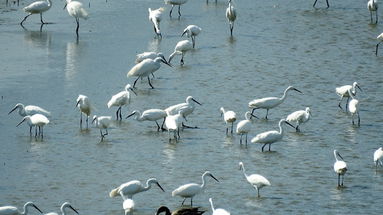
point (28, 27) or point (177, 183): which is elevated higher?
point (28, 27)

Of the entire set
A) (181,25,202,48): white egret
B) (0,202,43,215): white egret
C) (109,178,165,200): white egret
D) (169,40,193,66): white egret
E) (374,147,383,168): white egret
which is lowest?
(0,202,43,215): white egret

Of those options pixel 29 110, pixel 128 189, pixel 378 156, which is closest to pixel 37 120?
pixel 29 110

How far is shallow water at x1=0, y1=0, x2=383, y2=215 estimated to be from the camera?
653 inches

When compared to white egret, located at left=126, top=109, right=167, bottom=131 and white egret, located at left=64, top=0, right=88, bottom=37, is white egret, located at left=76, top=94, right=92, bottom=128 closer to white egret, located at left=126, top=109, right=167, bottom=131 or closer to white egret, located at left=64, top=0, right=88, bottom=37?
white egret, located at left=126, top=109, right=167, bottom=131

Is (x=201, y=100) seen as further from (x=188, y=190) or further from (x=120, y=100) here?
(x=188, y=190)

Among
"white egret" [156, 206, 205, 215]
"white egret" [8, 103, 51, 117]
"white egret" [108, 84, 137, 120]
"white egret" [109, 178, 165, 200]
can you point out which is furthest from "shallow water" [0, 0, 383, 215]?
"white egret" [156, 206, 205, 215]

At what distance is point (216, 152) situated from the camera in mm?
18734

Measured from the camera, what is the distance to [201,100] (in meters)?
22.3

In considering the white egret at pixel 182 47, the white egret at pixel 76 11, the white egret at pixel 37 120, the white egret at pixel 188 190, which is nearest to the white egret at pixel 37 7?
the white egret at pixel 76 11

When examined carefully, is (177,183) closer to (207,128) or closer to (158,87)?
(207,128)

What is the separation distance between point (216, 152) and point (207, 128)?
162 cm

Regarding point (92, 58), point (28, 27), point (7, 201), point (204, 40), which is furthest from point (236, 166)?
point (28, 27)

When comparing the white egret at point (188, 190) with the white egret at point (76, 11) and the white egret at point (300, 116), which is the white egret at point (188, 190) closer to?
the white egret at point (300, 116)

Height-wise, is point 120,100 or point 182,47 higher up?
point 182,47
